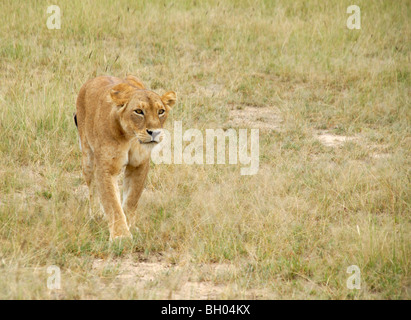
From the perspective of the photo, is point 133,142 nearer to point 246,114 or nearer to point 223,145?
point 223,145

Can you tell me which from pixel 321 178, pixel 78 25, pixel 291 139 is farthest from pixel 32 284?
pixel 78 25

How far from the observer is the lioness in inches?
191

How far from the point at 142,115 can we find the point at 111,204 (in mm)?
796

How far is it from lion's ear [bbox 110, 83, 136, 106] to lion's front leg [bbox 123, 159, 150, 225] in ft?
1.86

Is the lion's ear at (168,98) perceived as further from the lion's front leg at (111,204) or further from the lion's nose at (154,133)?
the lion's front leg at (111,204)

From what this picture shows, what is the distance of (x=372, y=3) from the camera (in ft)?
40.4

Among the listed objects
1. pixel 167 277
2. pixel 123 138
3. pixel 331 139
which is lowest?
pixel 167 277

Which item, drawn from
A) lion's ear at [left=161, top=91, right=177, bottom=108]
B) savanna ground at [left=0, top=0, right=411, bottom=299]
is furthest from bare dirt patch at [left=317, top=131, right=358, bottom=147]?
lion's ear at [left=161, top=91, right=177, bottom=108]

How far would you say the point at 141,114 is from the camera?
4875mm

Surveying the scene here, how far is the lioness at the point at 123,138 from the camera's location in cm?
486

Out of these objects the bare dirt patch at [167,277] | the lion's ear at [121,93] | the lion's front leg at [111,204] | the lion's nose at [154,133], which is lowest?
the bare dirt patch at [167,277]

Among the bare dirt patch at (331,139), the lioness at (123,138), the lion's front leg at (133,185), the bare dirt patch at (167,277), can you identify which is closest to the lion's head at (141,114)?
the lioness at (123,138)

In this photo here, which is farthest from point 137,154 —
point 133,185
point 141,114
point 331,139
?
point 331,139

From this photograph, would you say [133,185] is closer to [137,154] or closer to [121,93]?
[137,154]
